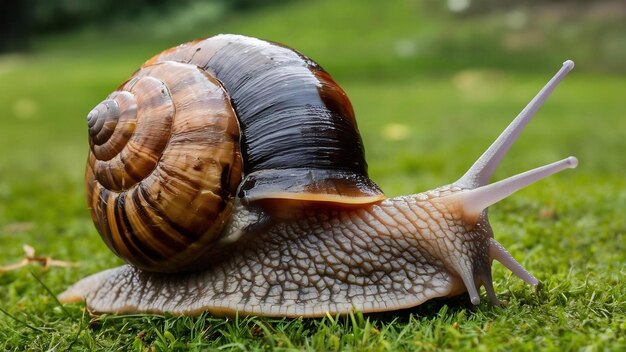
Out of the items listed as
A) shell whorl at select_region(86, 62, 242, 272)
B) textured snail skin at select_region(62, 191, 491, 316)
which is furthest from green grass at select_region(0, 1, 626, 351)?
shell whorl at select_region(86, 62, 242, 272)

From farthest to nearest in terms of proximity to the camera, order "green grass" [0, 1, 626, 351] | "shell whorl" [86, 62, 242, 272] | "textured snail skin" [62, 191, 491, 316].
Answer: "shell whorl" [86, 62, 242, 272] < "textured snail skin" [62, 191, 491, 316] < "green grass" [0, 1, 626, 351]

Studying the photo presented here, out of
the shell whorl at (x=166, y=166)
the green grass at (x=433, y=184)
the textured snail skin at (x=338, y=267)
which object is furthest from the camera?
the shell whorl at (x=166, y=166)

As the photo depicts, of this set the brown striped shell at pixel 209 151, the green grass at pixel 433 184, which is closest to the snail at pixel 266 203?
the brown striped shell at pixel 209 151

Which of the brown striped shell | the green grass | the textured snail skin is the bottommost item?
the green grass

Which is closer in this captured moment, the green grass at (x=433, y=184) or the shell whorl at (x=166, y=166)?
the green grass at (x=433, y=184)

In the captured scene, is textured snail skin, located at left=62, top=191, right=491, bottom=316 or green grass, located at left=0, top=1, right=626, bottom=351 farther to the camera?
textured snail skin, located at left=62, top=191, right=491, bottom=316

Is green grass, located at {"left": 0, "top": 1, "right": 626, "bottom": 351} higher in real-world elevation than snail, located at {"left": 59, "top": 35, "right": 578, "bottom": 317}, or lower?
lower

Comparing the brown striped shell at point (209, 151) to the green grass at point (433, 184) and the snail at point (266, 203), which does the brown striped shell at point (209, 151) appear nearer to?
the snail at point (266, 203)

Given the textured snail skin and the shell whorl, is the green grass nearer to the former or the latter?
Result: the textured snail skin
